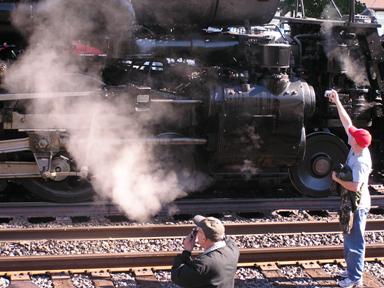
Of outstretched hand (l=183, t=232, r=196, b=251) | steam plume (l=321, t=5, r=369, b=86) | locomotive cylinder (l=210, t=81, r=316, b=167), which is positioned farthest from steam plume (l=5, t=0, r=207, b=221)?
outstretched hand (l=183, t=232, r=196, b=251)

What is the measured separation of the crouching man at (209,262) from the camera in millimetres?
4117

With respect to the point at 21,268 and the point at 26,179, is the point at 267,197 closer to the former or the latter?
the point at 26,179

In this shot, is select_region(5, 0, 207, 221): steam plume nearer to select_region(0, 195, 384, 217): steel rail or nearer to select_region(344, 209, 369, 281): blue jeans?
select_region(0, 195, 384, 217): steel rail

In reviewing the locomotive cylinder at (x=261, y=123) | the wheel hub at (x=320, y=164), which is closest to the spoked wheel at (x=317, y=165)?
the wheel hub at (x=320, y=164)

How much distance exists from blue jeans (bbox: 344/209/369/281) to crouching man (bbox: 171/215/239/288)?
63.0 inches

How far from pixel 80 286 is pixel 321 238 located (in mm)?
2710

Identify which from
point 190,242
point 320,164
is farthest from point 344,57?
point 190,242

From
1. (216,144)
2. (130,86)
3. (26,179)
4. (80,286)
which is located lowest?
(80,286)

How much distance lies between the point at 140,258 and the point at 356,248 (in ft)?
6.32

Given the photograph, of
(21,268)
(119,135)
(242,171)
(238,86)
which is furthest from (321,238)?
(21,268)

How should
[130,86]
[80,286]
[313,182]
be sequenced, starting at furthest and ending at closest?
1. [313,182]
2. [130,86]
3. [80,286]

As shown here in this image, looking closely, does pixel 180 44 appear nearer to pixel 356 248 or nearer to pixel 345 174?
pixel 345 174

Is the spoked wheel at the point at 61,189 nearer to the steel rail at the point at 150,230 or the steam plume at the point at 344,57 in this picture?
the steel rail at the point at 150,230

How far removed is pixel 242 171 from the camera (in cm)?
786
